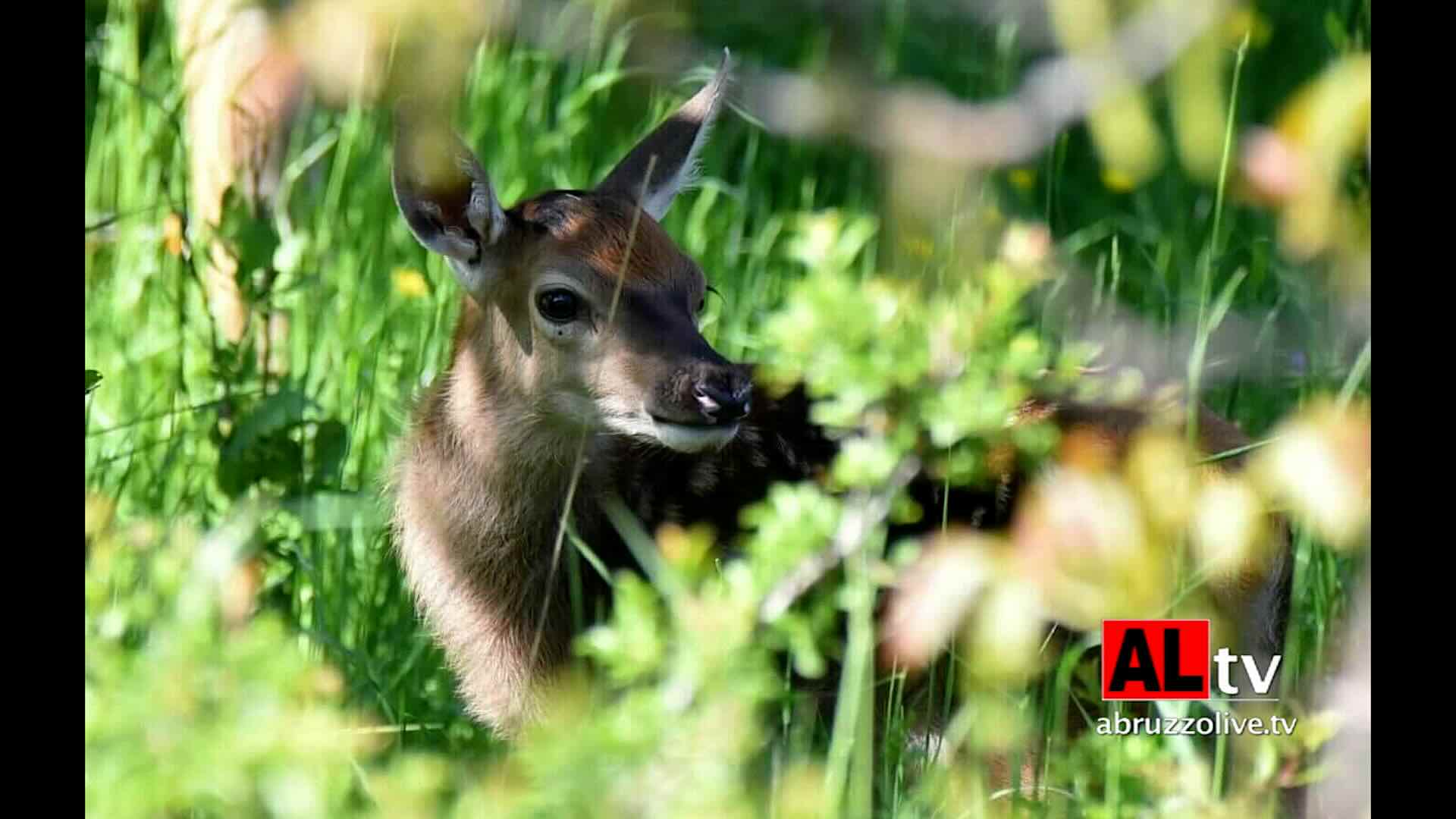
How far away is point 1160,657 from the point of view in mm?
3580

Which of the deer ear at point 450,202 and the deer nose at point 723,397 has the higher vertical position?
the deer ear at point 450,202

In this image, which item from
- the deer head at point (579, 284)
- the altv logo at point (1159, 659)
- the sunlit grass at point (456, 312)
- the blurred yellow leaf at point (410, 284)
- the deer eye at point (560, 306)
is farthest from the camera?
the blurred yellow leaf at point (410, 284)

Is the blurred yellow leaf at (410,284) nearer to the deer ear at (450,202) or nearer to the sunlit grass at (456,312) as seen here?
the sunlit grass at (456,312)

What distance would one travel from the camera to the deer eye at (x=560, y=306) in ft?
13.9

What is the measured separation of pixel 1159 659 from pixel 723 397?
3.07ft

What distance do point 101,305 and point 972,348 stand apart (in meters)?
2.80

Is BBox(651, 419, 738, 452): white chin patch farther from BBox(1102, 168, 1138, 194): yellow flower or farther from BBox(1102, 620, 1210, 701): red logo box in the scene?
BBox(1102, 168, 1138, 194): yellow flower

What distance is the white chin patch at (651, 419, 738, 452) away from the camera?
3.99 metres

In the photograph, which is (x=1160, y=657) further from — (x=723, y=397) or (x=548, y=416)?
(x=548, y=416)

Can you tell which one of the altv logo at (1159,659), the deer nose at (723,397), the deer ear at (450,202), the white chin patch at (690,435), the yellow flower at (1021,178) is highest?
the yellow flower at (1021,178)

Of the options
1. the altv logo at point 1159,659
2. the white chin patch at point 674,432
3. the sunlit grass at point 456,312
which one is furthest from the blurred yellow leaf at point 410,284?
the altv logo at point 1159,659

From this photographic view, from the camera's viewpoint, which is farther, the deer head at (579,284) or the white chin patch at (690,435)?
the deer head at (579,284)

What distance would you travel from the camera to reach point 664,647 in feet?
10.2

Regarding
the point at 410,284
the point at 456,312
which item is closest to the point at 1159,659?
the point at 456,312
